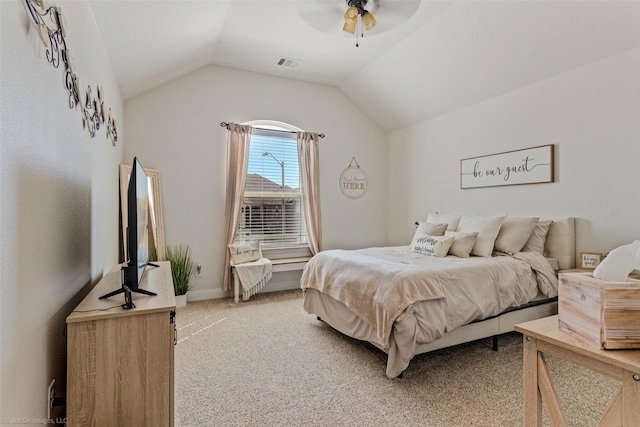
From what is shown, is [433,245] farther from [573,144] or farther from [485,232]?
[573,144]

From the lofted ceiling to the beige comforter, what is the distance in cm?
188

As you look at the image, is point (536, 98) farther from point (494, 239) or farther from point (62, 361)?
point (62, 361)

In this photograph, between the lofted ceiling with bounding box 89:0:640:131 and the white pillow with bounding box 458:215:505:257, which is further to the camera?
the white pillow with bounding box 458:215:505:257

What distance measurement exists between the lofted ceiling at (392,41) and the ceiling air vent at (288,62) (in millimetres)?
64

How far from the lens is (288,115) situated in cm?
459

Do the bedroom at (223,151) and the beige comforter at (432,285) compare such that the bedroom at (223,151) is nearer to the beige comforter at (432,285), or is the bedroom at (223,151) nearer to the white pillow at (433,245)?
the beige comforter at (432,285)

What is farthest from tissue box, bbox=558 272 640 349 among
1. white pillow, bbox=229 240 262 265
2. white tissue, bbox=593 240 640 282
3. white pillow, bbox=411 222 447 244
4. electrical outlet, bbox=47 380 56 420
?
white pillow, bbox=229 240 262 265

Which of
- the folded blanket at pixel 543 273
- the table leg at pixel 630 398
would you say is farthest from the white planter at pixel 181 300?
the table leg at pixel 630 398

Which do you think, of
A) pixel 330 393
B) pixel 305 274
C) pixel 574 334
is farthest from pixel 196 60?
pixel 574 334

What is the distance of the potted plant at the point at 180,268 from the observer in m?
3.69

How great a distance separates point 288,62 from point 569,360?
401 centimetres

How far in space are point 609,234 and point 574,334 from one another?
2.44 metres

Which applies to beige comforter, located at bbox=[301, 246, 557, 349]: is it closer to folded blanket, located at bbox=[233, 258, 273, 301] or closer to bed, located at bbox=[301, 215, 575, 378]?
bed, located at bbox=[301, 215, 575, 378]

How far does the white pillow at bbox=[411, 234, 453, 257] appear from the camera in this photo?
308 centimetres
